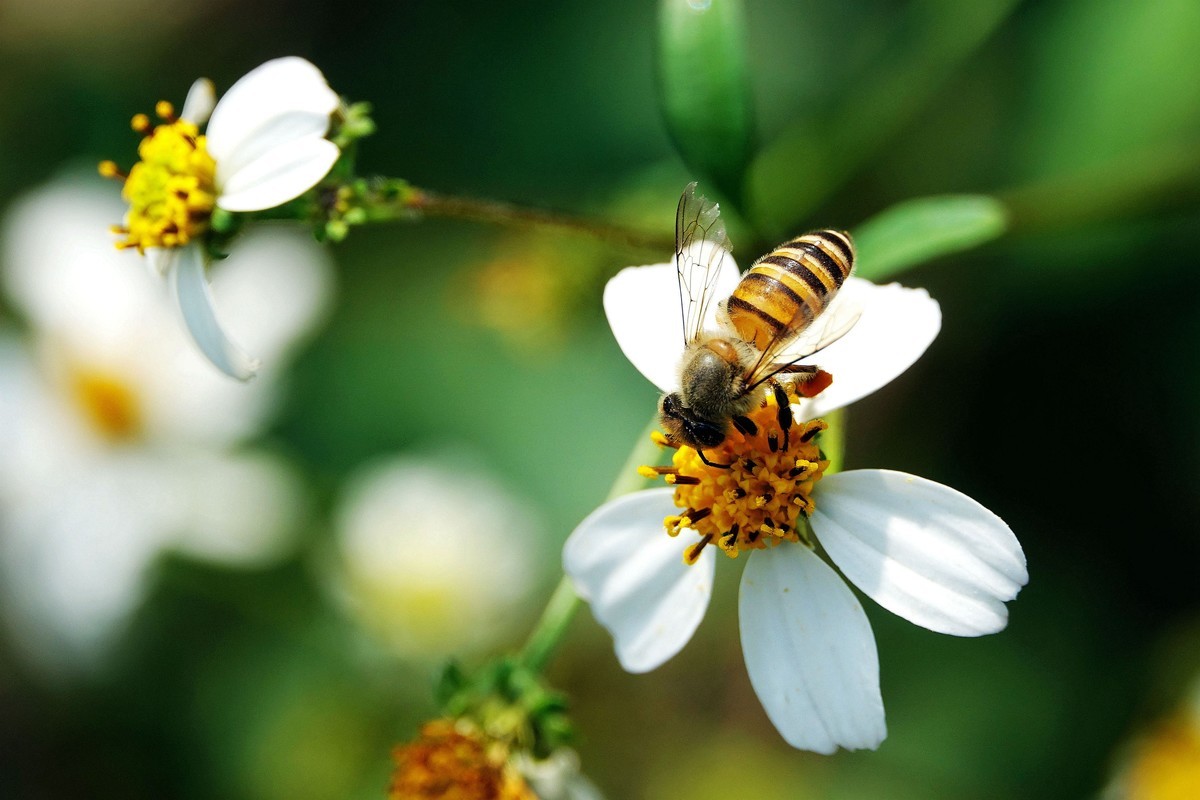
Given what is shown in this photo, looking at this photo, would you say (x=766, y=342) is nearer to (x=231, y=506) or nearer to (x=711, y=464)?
(x=711, y=464)

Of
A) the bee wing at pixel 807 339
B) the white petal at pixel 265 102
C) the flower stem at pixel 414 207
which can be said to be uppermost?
the white petal at pixel 265 102

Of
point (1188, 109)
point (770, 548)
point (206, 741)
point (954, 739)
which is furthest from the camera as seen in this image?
point (206, 741)

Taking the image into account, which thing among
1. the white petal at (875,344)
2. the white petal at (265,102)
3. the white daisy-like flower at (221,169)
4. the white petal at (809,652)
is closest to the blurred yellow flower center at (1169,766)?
the white petal at (809,652)

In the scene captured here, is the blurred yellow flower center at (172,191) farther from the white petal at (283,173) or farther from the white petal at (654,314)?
the white petal at (654,314)

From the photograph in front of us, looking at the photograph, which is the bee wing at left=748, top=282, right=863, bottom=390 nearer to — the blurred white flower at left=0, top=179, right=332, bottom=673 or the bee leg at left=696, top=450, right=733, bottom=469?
the bee leg at left=696, top=450, right=733, bottom=469

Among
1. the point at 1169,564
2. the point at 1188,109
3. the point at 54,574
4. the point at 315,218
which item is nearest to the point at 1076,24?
the point at 1188,109

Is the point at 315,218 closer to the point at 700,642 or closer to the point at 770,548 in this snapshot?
the point at 770,548
